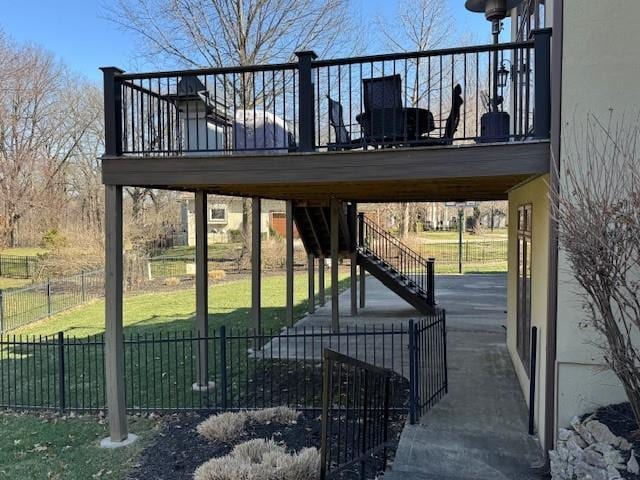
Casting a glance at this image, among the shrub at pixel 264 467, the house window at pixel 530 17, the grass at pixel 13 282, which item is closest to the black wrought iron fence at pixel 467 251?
the grass at pixel 13 282

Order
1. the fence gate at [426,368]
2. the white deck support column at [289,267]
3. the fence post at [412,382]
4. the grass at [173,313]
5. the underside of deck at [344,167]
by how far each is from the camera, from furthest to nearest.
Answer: the grass at [173,313] < the white deck support column at [289,267] < the fence gate at [426,368] < the fence post at [412,382] < the underside of deck at [344,167]

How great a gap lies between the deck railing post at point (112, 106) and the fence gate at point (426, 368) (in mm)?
3742

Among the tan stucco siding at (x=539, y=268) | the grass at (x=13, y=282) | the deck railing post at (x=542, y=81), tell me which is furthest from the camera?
the grass at (x=13, y=282)

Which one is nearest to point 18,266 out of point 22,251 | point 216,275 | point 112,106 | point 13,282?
point 13,282

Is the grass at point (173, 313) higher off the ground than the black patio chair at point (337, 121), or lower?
lower

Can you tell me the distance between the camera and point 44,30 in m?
29.0

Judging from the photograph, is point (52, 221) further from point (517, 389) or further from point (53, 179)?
point (517, 389)

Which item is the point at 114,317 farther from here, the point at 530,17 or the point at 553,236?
the point at 530,17

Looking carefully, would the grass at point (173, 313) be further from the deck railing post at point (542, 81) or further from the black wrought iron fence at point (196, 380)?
the deck railing post at point (542, 81)

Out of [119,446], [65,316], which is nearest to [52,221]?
[65,316]

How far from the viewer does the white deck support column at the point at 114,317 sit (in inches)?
226

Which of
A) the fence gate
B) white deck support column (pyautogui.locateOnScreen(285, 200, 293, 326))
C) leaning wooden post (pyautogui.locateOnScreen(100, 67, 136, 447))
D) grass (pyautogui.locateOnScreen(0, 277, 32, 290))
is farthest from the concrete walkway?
grass (pyautogui.locateOnScreen(0, 277, 32, 290))

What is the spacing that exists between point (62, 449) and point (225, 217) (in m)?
35.6

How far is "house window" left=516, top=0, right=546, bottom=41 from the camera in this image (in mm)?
6093
